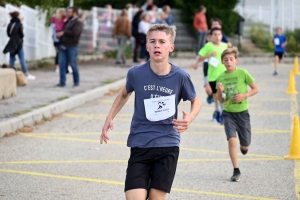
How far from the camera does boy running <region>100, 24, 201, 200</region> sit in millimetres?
5895

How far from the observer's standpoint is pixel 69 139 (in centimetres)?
1186

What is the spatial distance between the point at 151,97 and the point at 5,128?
20.7 feet

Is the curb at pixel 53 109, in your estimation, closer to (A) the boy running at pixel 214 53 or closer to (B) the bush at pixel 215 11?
(A) the boy running at pixel 214 53

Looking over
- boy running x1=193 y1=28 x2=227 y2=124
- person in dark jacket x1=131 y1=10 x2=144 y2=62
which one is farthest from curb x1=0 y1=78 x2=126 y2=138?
person in dark jacket x1=131 y1=10 x2=144 y2=62

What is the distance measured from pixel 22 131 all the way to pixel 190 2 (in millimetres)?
21766

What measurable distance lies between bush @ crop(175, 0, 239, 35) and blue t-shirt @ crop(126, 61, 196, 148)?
87.6ft

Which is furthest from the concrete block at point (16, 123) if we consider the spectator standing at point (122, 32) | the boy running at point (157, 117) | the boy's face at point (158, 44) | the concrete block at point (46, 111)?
the spectator standing at point (122, 32)

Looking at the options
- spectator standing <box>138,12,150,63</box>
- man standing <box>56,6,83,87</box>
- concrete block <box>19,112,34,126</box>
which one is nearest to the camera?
concrete block <box>19,112,34,126</box>

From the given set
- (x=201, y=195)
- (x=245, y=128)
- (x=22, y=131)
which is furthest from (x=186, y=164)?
(x=22, y=131)

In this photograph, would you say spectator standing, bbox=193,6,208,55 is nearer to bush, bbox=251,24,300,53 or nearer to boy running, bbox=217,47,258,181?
bush, bbox=251,24,300,53

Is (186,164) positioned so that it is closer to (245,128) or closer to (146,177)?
(245,128)

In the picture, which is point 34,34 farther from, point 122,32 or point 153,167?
point 153,167

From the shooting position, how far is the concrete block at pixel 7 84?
603 inches

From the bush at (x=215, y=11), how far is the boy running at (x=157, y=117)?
1052 inches
